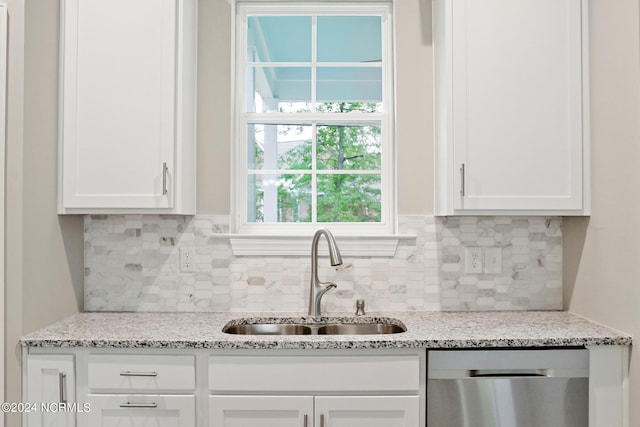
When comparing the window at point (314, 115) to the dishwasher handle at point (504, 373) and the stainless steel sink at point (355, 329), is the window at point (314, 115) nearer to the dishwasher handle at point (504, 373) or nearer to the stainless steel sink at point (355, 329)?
the stainless steel sink at point (355, 329)

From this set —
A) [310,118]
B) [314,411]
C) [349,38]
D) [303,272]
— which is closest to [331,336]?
[314,411]

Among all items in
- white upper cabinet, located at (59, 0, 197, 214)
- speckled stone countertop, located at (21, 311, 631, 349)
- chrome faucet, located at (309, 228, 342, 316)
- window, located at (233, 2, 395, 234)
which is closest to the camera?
speckled stone countertop, located at (21, 311, 631, 349)

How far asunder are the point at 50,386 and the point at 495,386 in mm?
1588

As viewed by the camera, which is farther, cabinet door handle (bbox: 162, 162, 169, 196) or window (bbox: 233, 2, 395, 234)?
window (bbox: 233, 2, 395, 234)

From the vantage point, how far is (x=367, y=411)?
164 cm

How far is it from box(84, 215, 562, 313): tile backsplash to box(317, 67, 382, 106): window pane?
0.65m

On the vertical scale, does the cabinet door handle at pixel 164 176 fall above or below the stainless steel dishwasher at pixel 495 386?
above

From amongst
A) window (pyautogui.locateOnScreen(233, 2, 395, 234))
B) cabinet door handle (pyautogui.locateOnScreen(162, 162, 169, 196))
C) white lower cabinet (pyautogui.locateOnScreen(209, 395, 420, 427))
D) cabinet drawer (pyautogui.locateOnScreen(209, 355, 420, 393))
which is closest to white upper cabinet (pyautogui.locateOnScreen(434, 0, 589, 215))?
window (pyautogui.locateOnScreen(233, 2, 395, 234))

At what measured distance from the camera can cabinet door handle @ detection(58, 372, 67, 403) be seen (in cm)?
166

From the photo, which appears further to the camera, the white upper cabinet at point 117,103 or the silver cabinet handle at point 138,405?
the white upper cabinet at point 117,103

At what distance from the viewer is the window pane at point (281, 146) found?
91.0 inches

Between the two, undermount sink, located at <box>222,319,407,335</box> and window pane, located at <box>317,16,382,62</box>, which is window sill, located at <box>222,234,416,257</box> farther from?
window pane, located at <box>317,16,382,62</box>

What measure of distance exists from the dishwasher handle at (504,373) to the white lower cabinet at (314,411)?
229mm

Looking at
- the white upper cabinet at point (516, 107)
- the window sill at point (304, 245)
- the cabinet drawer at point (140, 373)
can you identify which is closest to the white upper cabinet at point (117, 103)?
the window sill at point (304, 245)
